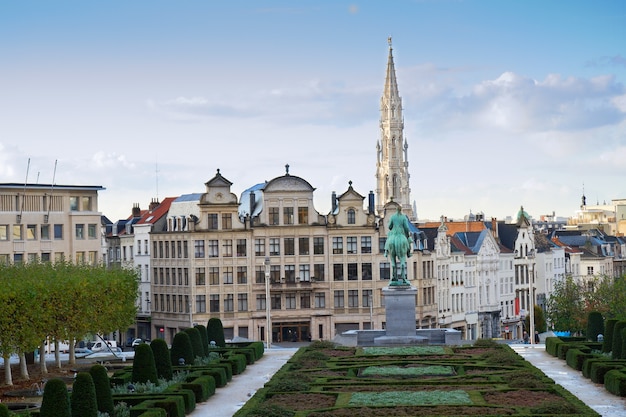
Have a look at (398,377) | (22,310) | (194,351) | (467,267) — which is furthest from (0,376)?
(467,267)

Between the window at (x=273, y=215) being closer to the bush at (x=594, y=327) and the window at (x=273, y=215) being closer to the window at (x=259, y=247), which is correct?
the window at (x=259, y=247)

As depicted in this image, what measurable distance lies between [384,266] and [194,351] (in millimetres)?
50128

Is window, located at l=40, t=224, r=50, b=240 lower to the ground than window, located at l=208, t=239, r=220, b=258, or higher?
higher

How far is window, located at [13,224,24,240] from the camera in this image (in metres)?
104

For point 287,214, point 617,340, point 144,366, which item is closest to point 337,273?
point 287,214

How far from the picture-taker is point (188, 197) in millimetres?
121562

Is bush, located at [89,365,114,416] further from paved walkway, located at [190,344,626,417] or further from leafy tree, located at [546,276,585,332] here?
leafy tree, located at [546,276,585,332]

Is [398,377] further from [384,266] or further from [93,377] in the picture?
[384,266]

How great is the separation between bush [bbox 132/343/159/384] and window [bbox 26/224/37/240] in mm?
50969

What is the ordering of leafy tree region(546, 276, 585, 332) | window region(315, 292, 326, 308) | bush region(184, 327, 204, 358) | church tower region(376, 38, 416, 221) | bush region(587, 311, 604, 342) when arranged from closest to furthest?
bush region(184, 327, 204, 358)
bush region(587, 311, 604, 342)
leafy tree region(546, 276, 585, 332)
window region(315, 292, 326, 308)
church tower region(376, 38, 416, 221)

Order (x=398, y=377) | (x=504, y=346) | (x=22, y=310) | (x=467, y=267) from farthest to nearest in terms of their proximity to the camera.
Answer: (x=467, y=267) → (x=504, y=346) → (x=22, y=310) → (x=398, y=377)

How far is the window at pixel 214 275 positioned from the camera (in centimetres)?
11488

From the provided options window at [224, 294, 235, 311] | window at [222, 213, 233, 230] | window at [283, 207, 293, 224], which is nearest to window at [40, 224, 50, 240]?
window at [222, 213, 233, 230]

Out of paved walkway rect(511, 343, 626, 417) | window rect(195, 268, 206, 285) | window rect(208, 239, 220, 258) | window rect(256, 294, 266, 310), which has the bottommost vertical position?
paved walkway rect(511, 343, 626, 417)
